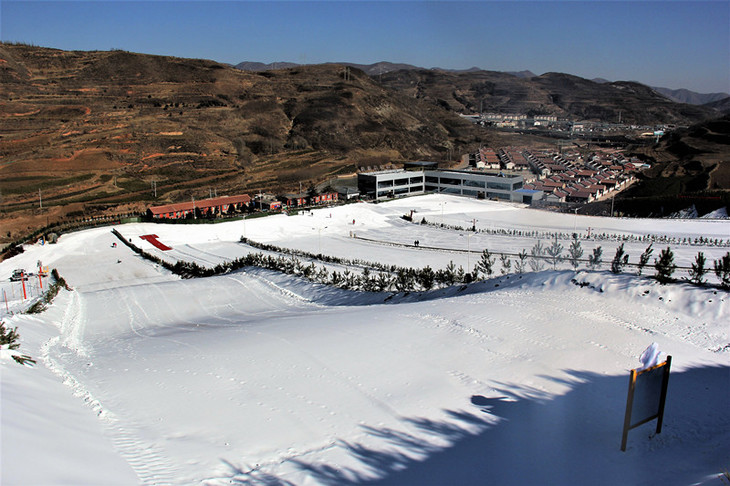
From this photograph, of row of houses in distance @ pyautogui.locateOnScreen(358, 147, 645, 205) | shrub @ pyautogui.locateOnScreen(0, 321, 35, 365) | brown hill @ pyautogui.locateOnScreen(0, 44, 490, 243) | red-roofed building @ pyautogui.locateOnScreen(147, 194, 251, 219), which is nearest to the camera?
shrub @ pyautogui.locateOnScreen(0, 321, 35, 365)

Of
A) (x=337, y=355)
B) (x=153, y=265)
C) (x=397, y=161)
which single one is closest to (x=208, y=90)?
(x=397, y=161)

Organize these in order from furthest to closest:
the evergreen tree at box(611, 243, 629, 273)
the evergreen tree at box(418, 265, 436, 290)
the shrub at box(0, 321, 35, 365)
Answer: the evergreen tree at box(418, 265, 436, 290)
the evergreen tree at box(611, 243, 629, 273)
the shrub at box(0, 321, 35, 365)

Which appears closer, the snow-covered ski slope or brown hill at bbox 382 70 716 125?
the snow-covered ski slope

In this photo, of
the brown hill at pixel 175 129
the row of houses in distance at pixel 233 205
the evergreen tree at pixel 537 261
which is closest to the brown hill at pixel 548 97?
the brown hill at pixel 175 129

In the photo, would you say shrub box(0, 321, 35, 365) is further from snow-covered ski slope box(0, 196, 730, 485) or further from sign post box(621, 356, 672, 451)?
sign post box(621, 356, 672, 451)

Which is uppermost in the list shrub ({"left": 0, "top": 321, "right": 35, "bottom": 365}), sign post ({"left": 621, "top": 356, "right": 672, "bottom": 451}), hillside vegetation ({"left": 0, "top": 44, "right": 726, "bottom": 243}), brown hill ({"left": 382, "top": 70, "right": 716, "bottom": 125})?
brown hill ({"left": 382, "top": 70, "right": 716, "bottom": 125})

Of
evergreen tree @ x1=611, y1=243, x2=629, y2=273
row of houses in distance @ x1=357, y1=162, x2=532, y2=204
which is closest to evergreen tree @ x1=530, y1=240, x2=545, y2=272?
evergreen tree @ x1=611, y1=243, x2=629, y2=273

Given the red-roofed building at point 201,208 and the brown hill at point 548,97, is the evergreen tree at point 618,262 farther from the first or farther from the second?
the brown hill at point 548,97

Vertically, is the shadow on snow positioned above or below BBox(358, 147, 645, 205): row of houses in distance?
below
